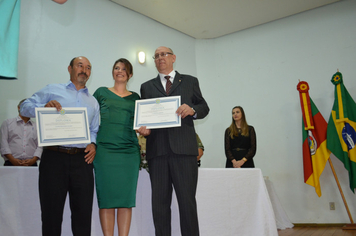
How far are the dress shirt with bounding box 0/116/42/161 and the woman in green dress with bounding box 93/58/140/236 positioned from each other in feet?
5.18

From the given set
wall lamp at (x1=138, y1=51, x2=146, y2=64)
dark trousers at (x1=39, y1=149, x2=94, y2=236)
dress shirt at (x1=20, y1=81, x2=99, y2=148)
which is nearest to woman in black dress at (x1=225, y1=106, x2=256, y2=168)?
wall lamp at (x1=138, y1=51, x2=146, y2=64)

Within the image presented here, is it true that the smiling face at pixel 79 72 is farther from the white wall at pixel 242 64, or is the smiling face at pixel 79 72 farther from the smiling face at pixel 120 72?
the white wall at pixel 242 64

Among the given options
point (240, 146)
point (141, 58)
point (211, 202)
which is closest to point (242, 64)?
point (141, 58)

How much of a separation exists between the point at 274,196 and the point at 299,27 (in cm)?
307

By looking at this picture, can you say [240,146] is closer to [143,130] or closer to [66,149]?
[143,130]

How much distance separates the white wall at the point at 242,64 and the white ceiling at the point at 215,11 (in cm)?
17

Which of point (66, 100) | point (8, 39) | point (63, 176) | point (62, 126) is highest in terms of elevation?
point (8, 39)

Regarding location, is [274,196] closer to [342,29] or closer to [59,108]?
[342,29]

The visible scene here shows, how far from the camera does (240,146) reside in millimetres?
4004

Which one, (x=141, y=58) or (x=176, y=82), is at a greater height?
(x=141, y=58)

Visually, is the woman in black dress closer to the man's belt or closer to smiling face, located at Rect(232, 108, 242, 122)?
smiling face, located at Rect(232, 108, 242, 122)

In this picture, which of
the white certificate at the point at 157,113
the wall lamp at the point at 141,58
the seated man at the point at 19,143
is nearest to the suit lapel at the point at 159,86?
the white certificate at the point at 157,113

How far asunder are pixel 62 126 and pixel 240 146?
2.71 metres

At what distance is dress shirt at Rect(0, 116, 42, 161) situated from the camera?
319cm
